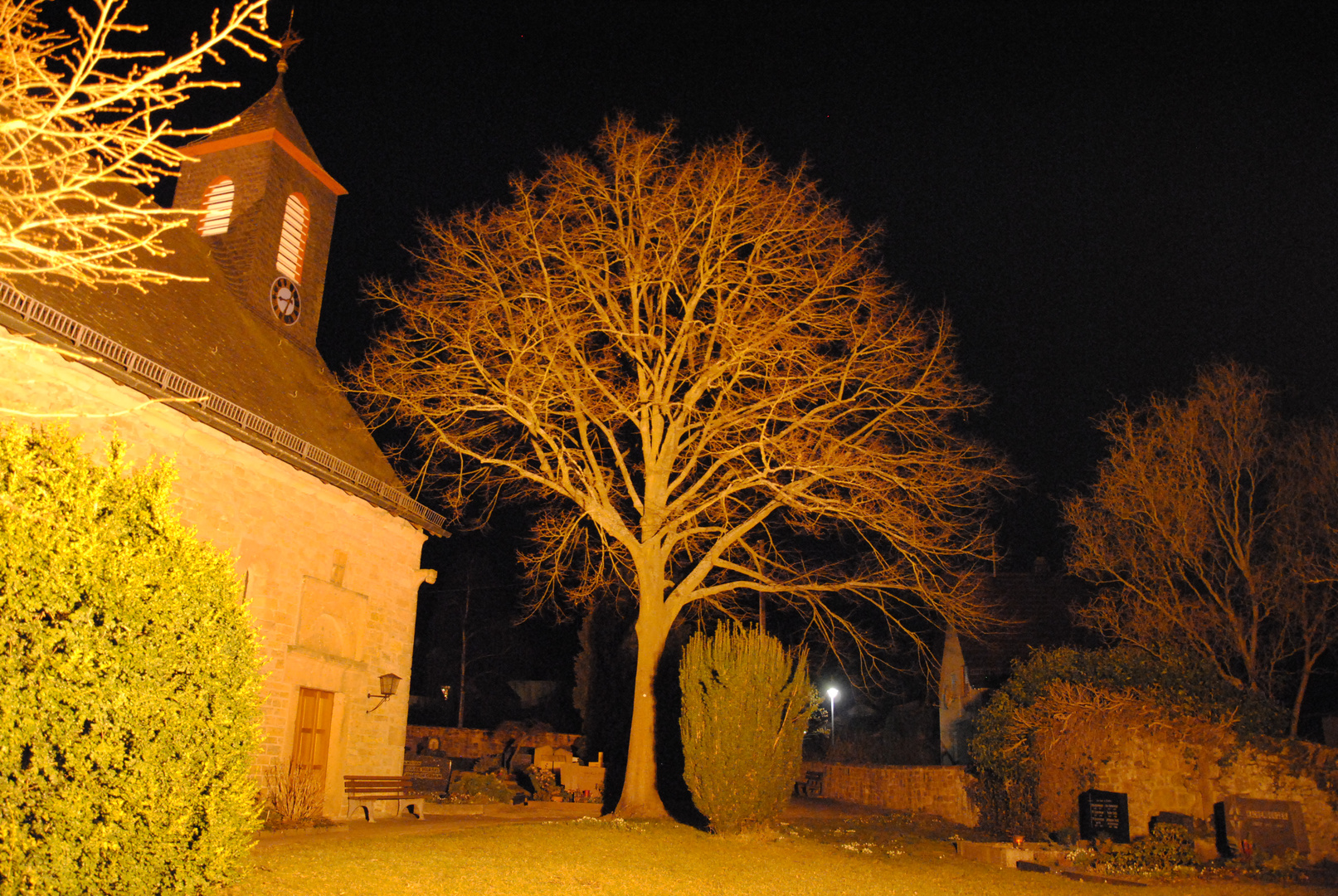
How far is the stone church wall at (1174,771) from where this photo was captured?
55.5ft

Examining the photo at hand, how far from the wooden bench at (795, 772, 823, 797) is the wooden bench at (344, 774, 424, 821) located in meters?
15.9

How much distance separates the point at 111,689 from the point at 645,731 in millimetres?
11611

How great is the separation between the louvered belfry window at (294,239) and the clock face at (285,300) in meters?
0.23

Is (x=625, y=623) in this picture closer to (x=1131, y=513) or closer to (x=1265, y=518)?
(x=1131, y=513)

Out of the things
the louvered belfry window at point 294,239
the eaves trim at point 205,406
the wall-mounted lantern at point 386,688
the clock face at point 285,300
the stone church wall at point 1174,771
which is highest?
the louvered belfry window at point 294,239

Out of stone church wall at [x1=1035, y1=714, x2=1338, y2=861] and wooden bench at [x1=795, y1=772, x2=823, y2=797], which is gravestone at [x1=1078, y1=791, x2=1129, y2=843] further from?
wooden bench at [x1=795, y1=772, x2=823, y2=797]

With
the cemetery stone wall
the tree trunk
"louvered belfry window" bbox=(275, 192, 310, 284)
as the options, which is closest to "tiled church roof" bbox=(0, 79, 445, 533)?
"louvered belfry window" bbox=(275, 192, 310, 284)

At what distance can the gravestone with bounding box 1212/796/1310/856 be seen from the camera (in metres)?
15.9

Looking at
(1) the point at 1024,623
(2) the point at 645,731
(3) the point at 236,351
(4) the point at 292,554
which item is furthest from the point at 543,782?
(1) the point at 1024,623

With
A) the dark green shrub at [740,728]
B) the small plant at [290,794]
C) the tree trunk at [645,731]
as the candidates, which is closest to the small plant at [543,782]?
the tree trunk at [645,731]

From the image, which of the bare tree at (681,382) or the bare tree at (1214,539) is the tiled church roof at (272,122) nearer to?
the bare tree at (681,382)

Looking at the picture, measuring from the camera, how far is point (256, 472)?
14.4 meters

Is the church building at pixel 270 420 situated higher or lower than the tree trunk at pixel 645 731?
higher

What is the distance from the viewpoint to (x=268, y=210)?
20.2m
